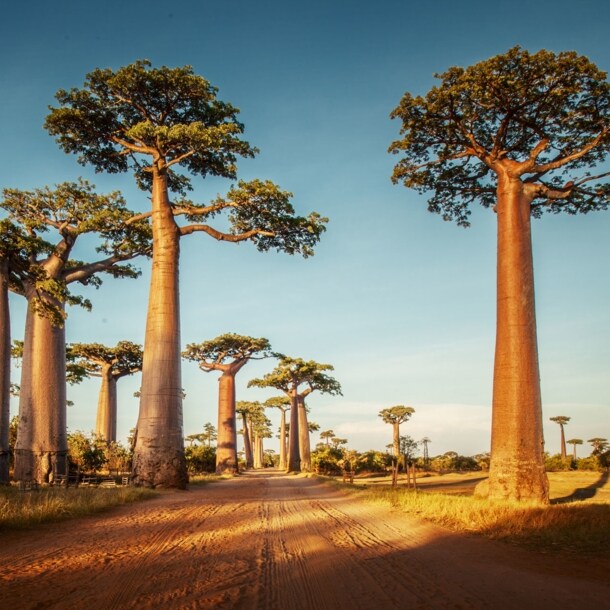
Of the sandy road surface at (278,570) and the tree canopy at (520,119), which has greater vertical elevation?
the tree canopy at (520,119)

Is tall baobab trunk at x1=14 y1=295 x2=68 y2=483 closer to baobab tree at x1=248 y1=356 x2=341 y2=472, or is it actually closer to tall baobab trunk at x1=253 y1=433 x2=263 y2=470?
baobab tree at x1=248 y1=356 x2=341 y2=472

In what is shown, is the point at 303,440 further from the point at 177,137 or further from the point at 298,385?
the point at 177,137

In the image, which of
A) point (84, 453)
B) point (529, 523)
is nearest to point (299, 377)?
point (84, 453)

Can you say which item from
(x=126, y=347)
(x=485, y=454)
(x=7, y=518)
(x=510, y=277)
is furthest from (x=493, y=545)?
(x=485, y=454)

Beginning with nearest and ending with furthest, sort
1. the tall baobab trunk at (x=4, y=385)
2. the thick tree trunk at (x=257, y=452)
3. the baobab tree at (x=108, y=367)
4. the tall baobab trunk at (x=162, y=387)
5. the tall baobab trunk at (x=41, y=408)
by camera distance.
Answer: the tall baobab trunk at (x=162, y=387), the tall baobab trunk at (x=4, y=385), the tall baobab trunk at (x=41, y=408), the baobab tree at (x=108, y=367), the thick tree trunk at (x=257, y=452)

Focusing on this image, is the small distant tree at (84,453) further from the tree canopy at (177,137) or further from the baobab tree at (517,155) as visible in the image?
the baobab tree at (517,155)

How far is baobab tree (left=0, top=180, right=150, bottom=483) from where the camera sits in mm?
18609

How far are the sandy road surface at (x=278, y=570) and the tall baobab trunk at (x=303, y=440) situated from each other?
111ft

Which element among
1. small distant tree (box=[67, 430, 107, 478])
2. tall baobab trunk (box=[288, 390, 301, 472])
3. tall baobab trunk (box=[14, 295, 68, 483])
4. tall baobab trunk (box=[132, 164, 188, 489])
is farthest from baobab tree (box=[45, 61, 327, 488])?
tall baobab trunk (box=[288, 390, 301, 472])

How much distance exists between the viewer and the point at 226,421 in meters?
37.8

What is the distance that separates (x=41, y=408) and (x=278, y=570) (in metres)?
17.1

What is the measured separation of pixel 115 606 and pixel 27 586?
41.1 inches

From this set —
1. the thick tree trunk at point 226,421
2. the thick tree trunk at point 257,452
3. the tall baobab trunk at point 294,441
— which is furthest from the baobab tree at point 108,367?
the thick tree trunk at point 257,452

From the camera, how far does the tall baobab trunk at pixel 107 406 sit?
36369mm
